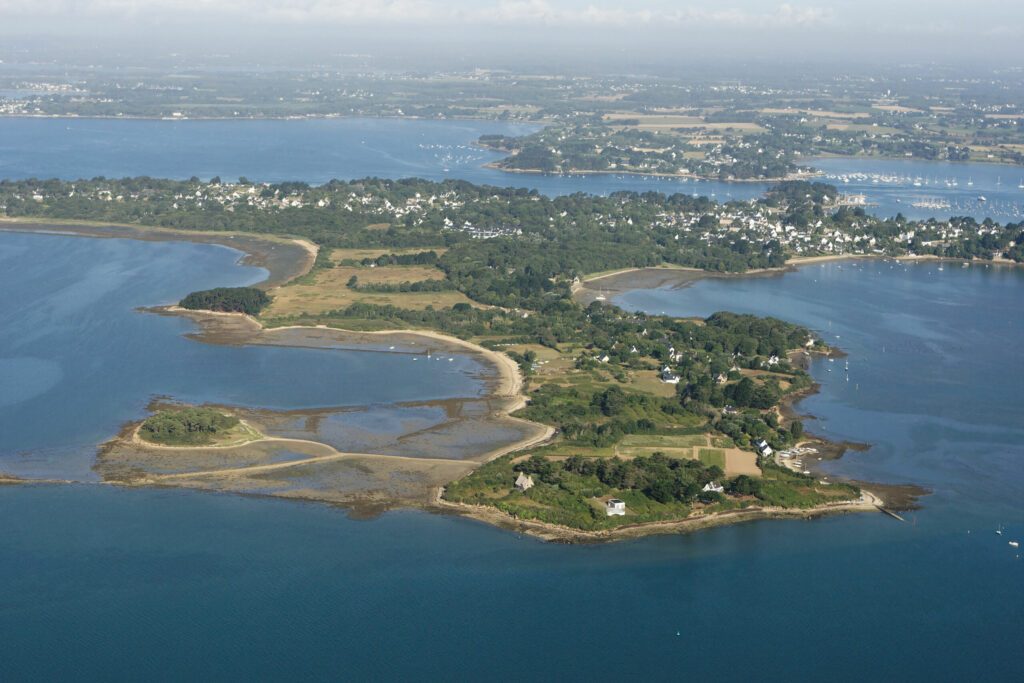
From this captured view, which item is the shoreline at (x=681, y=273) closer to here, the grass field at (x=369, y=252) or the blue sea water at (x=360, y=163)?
the grass field at (x=369, y=252)

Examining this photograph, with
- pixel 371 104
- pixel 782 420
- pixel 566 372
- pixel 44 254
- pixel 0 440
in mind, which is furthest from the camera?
pixel 371 104

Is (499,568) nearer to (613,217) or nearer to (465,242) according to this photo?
(465,242)

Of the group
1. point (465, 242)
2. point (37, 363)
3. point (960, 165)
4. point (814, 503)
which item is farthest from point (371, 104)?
point (814, 503)

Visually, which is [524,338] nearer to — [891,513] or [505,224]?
[891,513]

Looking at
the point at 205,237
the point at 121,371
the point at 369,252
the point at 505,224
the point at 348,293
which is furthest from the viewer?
the point at 505,224

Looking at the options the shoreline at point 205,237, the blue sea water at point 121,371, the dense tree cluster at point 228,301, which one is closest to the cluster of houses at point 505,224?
the shoreline at point 205,237

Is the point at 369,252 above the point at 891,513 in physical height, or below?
above

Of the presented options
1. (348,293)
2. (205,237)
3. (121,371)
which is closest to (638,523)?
(121,371)
